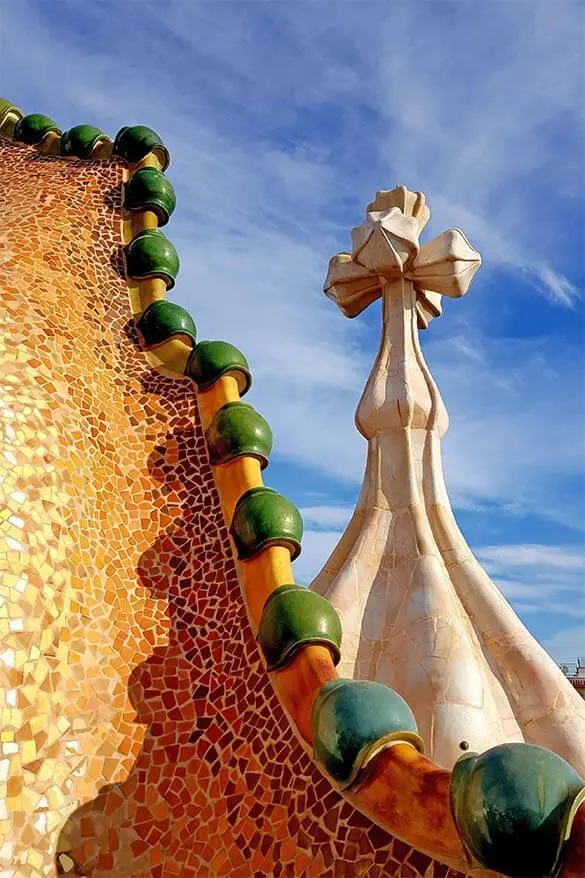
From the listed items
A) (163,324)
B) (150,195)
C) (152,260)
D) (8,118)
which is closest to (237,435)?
(163,324)

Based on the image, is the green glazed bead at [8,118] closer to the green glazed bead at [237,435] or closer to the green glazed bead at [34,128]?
the green glazed bead at [34,128]

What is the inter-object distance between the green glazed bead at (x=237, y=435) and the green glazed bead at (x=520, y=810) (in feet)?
5.08

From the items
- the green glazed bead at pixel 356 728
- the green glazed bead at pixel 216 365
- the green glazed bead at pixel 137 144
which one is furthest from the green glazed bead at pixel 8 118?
the green glazed bead at pixel 356 728

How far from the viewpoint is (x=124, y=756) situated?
2.43 m

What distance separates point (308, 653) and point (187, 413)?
127cm

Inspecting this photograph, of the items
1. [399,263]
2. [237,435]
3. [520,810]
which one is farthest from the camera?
[399,263]

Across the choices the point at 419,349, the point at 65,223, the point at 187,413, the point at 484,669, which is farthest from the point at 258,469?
the point at 419,349

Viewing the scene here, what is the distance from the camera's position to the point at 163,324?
3510 mm

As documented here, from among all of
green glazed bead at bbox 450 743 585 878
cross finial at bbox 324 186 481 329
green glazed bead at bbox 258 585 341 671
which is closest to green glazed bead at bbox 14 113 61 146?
cross finial at bbox 324 186 481 329

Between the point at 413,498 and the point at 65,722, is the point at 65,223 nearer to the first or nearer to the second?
the point at 65,722

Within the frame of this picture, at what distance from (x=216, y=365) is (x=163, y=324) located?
38cm

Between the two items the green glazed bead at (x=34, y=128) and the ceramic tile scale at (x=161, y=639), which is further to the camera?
the green glazed bead at (x=34, y=128)

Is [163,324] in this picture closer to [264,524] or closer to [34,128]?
[264,524]

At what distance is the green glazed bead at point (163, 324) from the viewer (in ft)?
11.5
